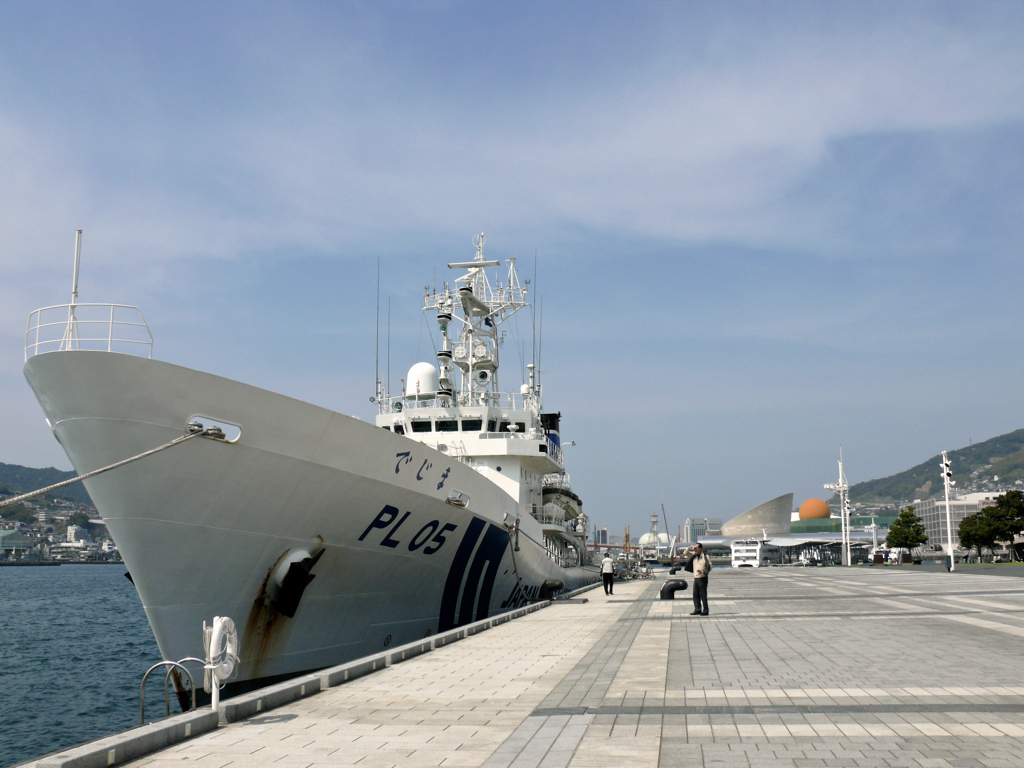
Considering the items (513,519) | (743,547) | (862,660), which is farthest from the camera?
(743,547)

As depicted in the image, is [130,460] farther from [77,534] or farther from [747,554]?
[77,534]

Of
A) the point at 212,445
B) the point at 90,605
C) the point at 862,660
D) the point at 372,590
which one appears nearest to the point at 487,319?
the point at 372,590

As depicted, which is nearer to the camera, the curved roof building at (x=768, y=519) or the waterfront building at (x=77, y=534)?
the curved roof building at (x=768, y=519)

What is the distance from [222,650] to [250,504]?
3933 mm

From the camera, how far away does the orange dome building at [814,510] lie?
130 m

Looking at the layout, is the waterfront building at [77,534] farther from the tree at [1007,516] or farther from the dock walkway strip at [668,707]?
the dock walkway strip at [668,707]

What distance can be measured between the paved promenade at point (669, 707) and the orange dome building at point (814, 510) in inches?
5054

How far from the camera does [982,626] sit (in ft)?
39.2

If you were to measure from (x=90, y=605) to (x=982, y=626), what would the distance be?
4451 centimetres

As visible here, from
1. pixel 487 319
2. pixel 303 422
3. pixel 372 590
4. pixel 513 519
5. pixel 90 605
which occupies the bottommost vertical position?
pixel 90 605

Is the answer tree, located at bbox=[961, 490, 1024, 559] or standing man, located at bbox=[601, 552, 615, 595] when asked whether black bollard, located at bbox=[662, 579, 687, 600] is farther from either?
tree, located at bbox=[961, 490, 1024, 559]

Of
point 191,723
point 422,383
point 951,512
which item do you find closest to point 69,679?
point 422,383

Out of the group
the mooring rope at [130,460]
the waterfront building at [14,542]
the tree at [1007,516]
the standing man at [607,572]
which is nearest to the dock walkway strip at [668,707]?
the mooring rope at [130,460]

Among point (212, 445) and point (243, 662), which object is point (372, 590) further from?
point (212, 445)
